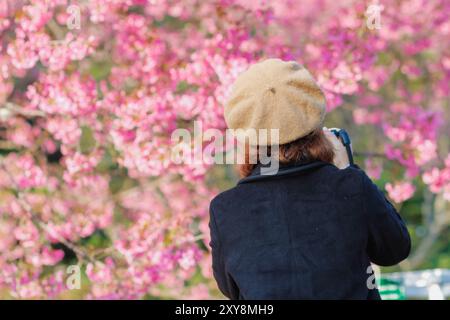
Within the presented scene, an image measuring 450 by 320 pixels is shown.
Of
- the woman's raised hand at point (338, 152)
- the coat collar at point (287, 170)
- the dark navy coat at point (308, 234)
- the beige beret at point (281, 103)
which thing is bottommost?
the dark navy coat at point (308, 234)

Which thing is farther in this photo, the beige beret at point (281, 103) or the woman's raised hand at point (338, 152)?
the woman's raised hand at point (338, 152)

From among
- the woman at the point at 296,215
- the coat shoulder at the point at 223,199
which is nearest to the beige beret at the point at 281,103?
the woman at the point at 296,215

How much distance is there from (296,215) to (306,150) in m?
0.14

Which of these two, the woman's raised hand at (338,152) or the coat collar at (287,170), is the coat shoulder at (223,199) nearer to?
the coat collar at (287,170)

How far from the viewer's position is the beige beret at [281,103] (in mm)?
1435

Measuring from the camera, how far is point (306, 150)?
1470 millimetres

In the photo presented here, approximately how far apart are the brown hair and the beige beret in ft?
0.11

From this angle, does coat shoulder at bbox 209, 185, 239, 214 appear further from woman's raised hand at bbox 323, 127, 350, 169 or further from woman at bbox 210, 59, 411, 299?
woman's raised hand at bbox 323, 127, 350, 169

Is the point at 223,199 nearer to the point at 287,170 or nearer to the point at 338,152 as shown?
the point at 287,170

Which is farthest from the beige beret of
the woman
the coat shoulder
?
the coat shoulder

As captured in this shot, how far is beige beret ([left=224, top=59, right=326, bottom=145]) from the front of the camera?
143 centimetres

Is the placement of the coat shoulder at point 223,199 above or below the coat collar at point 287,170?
below

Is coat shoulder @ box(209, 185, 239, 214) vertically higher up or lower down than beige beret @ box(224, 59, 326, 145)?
lower down

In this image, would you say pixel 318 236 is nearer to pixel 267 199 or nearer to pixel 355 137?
pixel 267 199
